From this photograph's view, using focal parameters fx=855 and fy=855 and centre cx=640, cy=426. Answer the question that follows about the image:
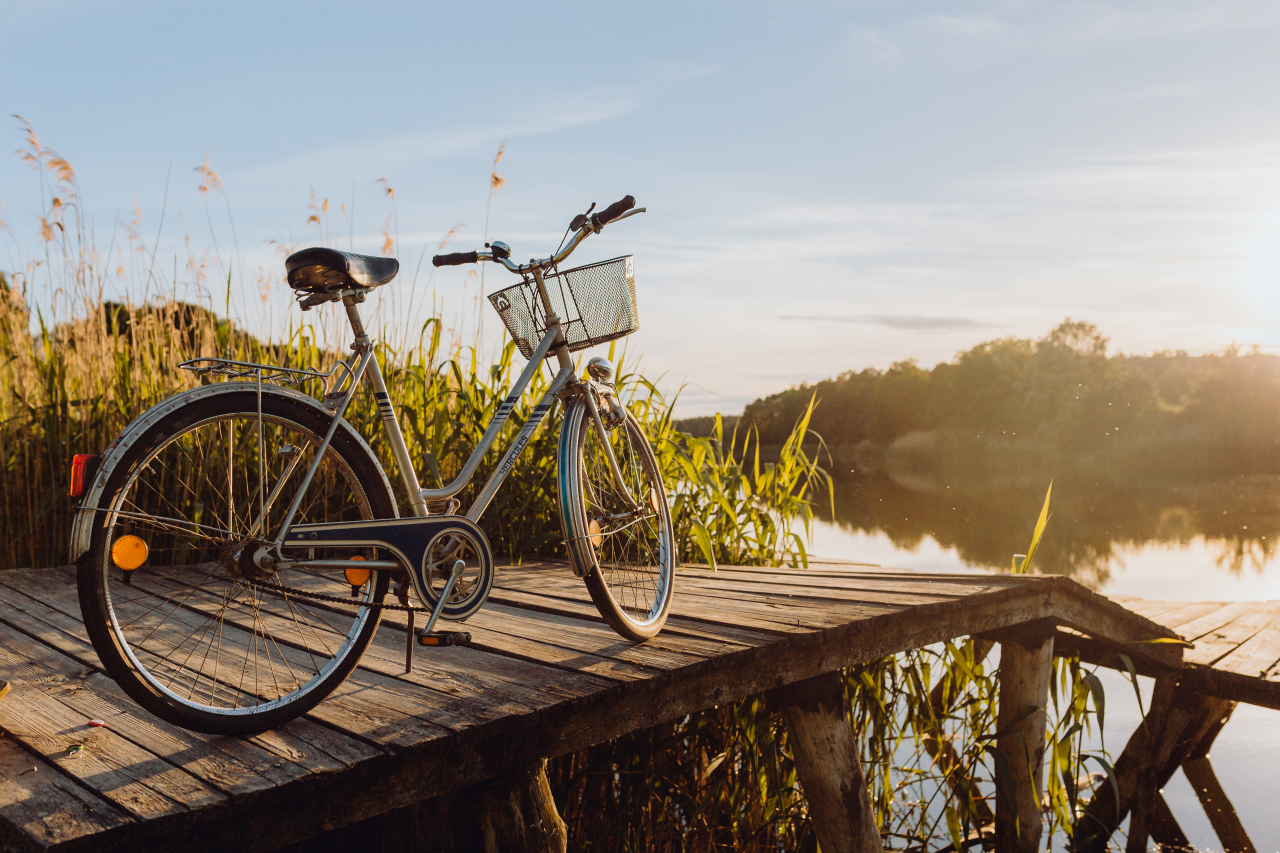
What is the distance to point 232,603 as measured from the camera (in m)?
2.58

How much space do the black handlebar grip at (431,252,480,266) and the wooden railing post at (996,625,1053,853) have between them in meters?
2.36

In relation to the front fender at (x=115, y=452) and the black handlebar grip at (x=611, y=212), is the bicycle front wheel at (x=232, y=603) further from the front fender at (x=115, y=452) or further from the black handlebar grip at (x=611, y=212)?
the black handlebar grip at (x=611, y=212)

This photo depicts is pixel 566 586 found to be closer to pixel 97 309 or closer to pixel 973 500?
pixel 97 309

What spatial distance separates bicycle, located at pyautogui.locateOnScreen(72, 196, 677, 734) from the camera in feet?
4.75

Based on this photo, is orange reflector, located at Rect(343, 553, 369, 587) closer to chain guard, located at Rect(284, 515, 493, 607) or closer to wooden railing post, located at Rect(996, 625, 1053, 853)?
chain guard, located at Rect(284, 515, 493, 607)

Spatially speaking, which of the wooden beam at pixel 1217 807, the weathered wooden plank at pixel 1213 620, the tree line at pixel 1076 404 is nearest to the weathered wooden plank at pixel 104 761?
the weathered wooden plank at pixel 1213 620

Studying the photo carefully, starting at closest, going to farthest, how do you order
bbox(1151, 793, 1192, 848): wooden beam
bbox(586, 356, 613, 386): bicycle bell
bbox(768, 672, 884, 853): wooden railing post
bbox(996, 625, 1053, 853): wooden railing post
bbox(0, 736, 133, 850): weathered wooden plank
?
bbox(0, 736, 133, 850): weathered wooden plank
bbox(768, 672, 884, 853): wooden railing post
bbox(586, 356, 613, 386): bicycle bell
bbox(996, 625, 1053, 853): wooden railing post
bbox(1151, 793, 1192, 848): wooden beam

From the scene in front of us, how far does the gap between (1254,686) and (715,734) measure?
2434mm

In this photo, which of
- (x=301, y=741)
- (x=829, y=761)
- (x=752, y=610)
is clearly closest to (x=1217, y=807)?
(x=829, y=761)

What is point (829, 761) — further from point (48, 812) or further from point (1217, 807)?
point (1217, 807)

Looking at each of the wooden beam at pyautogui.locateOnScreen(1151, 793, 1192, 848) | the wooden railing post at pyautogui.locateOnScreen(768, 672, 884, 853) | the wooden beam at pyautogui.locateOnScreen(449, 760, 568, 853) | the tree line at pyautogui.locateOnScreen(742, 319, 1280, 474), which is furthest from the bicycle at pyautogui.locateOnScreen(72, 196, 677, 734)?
the tree line at pyautogui.locateOnScreen(742, 319, 1280, 474)

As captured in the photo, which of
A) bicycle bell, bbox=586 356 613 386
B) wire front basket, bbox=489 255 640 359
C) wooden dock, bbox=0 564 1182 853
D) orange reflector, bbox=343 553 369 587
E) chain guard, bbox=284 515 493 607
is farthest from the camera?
bicycle bell, bbox=586 356 613 386

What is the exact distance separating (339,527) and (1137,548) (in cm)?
1714

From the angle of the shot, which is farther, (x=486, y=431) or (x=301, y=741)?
(x=486, y=431)
